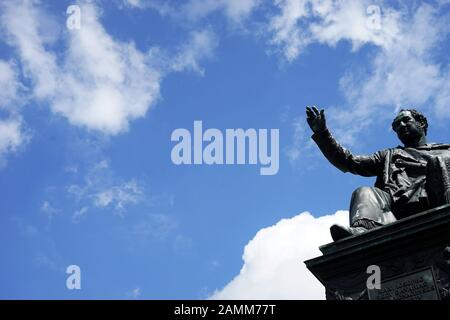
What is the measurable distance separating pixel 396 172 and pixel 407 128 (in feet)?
3.63

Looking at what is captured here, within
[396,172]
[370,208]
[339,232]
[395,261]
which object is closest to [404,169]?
[396,172]

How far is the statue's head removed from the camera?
10375mm

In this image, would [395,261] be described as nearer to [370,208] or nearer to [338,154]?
[370,208]

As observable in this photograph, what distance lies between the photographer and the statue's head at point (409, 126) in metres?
10.4

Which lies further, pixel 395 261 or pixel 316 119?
pixel 316 119

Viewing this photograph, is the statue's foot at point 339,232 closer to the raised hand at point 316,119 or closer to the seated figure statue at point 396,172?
the seated figure statue at point 396,172

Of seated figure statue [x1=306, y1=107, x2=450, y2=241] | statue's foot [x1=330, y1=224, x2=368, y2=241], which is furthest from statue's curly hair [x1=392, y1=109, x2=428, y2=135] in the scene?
statue's foot [x1=330, y1=224, x2=368, y2=241]

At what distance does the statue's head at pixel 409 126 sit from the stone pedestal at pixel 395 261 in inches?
119

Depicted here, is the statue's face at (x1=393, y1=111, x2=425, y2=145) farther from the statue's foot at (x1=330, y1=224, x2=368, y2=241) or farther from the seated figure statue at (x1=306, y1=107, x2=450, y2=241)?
the statue's foot at (x1=330, y1=224, x2=368, y2=241)

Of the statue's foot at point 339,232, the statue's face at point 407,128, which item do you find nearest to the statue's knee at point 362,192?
the statue's foot at point 339,232

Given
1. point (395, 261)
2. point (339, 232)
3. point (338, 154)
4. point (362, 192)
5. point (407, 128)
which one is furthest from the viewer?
A: point (407, 128)

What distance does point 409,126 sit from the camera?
1038cm
